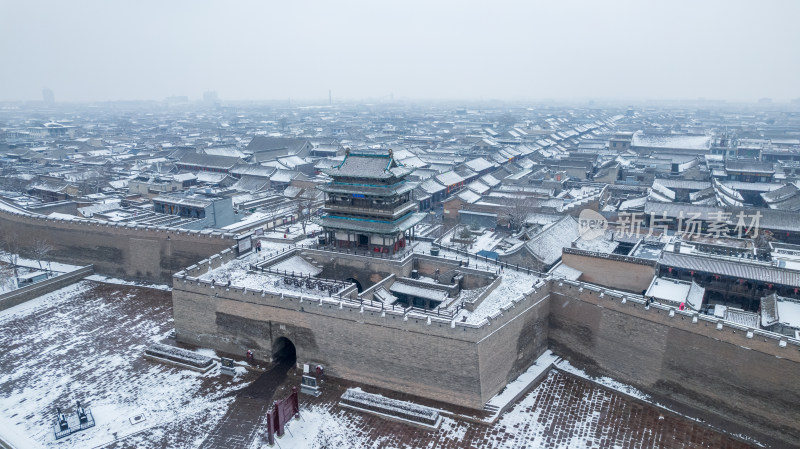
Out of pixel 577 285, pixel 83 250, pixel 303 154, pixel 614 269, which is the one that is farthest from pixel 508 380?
pixel 303 154

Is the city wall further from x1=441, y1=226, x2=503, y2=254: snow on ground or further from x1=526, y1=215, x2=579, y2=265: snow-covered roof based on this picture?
x1=441, y1=226, x2=503, y2=254: snow on ground

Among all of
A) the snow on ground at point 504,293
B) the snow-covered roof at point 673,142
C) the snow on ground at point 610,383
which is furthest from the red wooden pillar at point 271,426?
the snow-covered roof at point 673,142

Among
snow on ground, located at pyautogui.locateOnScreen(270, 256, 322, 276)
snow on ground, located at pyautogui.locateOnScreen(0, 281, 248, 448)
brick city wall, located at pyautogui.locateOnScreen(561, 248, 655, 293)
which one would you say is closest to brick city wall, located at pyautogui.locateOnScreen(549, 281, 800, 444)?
brick city wall, located at pyautogui.locateOnScreen(561, 248, 655, 293)

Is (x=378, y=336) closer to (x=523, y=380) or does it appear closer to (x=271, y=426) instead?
(x=271, y=426)

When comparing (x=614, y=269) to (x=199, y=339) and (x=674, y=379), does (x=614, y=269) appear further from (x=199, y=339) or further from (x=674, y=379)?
(x=199, y=339)

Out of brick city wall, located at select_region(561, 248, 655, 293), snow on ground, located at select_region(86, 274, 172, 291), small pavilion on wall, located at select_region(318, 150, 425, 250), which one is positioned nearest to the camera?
small pavilion on wall, located at select_region(318, 150, 425, 250)
